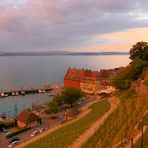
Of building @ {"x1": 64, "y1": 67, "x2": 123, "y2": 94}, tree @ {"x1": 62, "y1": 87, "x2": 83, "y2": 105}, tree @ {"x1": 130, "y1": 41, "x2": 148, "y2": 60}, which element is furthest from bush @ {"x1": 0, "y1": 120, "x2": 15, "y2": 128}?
building @ {"x1": 64, "y1": 67, "x2": 123, "y2": 94}

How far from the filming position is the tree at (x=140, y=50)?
56.2 metres

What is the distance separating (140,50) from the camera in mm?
57125

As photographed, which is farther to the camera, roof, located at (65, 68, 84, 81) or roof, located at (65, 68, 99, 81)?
roof, located at (65, 68, 84, 81)

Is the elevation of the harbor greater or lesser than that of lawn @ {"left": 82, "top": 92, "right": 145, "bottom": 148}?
lesser

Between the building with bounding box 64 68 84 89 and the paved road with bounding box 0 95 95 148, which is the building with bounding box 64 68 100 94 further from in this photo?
the paved road with bounding box 0 95 95 148

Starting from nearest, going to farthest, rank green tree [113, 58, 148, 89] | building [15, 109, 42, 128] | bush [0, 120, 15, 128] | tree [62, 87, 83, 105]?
1. bush [0, 120, 15, 128]
2. green tree [113, 58, 148, 89]
3. building [15, 109, 42, 128]
4. tree [62, 87, 83, 105]

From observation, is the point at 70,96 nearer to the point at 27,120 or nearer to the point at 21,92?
the point at 27,120

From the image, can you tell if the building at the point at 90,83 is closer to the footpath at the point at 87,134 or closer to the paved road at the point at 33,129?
the paved road at the point at 33,129

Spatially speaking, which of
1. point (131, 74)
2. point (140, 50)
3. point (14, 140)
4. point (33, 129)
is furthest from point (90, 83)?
point (14, 140)

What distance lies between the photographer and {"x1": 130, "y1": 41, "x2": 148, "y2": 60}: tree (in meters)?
56.2

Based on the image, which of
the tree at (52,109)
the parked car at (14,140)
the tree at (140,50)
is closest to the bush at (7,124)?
the tree at (52,109)

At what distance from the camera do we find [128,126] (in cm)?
3247

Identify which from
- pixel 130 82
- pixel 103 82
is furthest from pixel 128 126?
pixel 103 82

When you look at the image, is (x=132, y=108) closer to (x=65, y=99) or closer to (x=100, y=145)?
(x=100, y=145)
